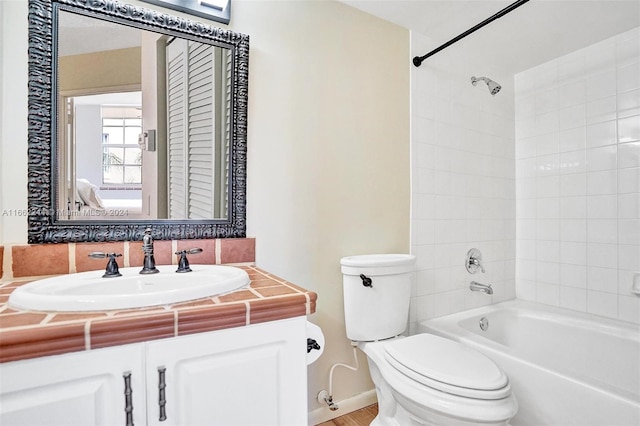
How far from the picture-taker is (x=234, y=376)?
802 mm

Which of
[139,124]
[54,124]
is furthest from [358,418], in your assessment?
[54,124]

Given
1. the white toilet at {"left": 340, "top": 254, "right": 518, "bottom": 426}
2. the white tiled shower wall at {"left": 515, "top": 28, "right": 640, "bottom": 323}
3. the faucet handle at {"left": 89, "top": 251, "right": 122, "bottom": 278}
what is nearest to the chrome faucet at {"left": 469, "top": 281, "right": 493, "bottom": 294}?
the white tiled shower wall at {"left": 515, "top": 28, "right": 640, "bottom": 323}

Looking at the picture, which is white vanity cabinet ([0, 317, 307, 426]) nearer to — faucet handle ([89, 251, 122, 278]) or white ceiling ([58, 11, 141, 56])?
faucet handle ([89, 251, 122, 278])

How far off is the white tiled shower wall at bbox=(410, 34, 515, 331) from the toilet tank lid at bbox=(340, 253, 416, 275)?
1.08 ft

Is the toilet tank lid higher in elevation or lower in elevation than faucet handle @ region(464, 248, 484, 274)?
higher

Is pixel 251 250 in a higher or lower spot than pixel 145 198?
lower

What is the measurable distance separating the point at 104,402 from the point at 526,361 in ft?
4.96

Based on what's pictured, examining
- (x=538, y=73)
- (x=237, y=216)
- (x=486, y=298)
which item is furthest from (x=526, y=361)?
(x=538, y=73)

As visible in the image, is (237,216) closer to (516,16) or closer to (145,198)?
(145,198)

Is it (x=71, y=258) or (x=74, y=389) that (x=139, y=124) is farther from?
(x=74, y=389)

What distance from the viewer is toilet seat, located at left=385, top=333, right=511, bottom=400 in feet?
3.68

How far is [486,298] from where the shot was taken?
7.33 ft

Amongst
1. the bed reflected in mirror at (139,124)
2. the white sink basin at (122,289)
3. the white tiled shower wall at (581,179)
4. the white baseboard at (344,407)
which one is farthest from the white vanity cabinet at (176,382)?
the white tiled shower wall at (581,179)

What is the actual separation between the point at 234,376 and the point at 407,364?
0.76 metres
